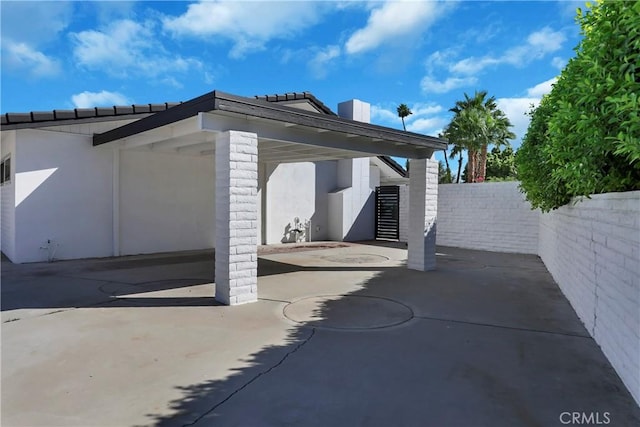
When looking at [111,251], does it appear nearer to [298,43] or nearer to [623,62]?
[298,43]

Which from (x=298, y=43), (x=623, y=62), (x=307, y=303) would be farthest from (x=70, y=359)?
(x=298, y=43)

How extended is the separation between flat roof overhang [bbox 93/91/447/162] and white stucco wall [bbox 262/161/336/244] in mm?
4371

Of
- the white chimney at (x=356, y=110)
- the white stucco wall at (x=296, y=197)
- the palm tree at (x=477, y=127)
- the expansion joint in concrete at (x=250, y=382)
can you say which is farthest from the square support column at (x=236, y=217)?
the palm tree at (x=477, y=127)

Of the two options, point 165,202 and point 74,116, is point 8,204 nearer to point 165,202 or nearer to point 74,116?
point 74,116

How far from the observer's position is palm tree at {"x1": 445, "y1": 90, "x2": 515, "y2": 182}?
76.2 feet

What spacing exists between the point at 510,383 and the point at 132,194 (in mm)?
10354

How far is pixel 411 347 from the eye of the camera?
13.5 ft

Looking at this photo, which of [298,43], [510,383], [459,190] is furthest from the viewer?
[459,190]

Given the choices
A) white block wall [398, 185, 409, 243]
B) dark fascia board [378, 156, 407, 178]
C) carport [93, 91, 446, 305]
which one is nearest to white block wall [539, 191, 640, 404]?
carport [93, 91, 446, 305]

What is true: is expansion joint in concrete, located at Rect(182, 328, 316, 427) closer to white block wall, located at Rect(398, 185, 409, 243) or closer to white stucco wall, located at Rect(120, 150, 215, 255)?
white stucco wall, located at Rect(120, 150, 215, 255)

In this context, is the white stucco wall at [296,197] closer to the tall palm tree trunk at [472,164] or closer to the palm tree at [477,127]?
the palm tree at [477,127]

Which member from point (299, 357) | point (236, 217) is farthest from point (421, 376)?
point (236, 217)

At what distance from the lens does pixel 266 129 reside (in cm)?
631

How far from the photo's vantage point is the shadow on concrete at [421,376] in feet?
9.01
